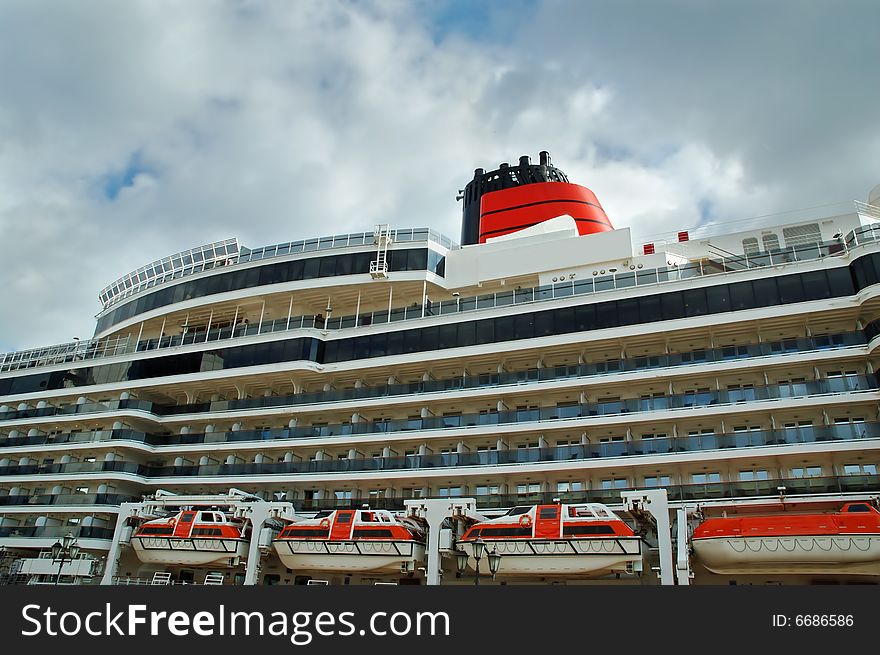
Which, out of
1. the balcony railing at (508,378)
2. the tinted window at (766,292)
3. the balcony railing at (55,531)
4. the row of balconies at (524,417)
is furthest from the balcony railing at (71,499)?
the tinted window at (766,292)

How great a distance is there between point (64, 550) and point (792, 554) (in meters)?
28.5

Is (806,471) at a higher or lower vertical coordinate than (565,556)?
higher

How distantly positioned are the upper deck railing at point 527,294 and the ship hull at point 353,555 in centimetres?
1175

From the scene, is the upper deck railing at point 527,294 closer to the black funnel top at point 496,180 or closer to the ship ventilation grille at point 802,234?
the ship ventilation grille at point 802,234

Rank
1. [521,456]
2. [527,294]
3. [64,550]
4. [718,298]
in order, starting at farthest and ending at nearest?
[527,294] < [64,550] < [521,456] < [718,298]

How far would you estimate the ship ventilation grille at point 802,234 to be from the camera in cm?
2969

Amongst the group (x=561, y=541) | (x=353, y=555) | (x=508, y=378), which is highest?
(x=508, y=378)

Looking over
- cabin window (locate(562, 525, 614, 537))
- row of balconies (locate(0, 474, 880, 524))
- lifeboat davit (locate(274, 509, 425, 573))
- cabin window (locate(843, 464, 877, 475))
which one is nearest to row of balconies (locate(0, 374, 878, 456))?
cabin window (locate(843, 464, 877, 475))

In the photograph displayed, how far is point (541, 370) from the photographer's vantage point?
2855cm

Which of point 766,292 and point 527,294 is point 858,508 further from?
point 527,294

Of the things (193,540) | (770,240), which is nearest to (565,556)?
(193,540)

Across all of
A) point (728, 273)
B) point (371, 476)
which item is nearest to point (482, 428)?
point (371, 476)

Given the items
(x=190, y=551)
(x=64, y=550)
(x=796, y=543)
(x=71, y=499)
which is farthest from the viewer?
(x=71, y=499)

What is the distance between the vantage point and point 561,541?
22062 mm
